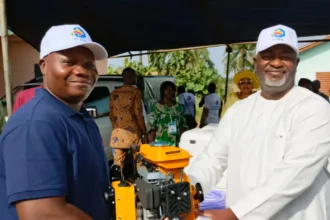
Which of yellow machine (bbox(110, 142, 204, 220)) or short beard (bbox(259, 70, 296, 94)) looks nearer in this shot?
yellow machine (bbox(110, 142, 204, 220))

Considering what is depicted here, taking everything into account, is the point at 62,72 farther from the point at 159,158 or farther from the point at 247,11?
the point at 247,11

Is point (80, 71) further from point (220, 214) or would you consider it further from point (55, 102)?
point (220, 214)

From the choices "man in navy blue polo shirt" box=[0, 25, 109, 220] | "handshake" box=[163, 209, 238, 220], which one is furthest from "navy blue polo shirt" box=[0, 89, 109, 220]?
"handshake" box=[163, 209, 238, 220]

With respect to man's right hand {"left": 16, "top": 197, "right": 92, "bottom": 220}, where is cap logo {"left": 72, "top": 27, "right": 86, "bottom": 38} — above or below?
above

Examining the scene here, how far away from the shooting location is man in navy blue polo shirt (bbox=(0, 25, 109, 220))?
130cm

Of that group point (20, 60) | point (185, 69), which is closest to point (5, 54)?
point (20, 60)

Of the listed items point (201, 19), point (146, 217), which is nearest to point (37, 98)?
point (146, 217)

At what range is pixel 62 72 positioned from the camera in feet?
5.04

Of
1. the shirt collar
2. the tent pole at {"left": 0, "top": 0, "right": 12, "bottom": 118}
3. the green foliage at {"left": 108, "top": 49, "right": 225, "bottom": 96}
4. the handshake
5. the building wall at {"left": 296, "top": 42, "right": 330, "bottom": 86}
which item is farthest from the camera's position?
the building wall at {"left": 296, "top": 42, "right": 330, "bottom": 86}

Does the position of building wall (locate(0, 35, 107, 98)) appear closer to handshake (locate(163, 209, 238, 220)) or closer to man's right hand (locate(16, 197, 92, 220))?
handshake (locate(163, 209, 238, 220))

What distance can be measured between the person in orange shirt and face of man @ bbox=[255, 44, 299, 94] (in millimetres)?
3851

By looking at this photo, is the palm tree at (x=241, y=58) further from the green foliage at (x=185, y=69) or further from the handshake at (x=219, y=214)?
the handshake at (x=219, y=214)

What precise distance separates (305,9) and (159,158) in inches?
206

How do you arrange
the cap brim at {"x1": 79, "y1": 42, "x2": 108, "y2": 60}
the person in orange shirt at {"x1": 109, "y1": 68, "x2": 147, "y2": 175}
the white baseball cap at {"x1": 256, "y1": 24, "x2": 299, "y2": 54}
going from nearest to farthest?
the cap brim at {"x1": 79, "y1": 42, "x2": 108, "y2": 60} < the white baseball cap at {"x1": 256, "y1": 24, "x2": 299, "y2": 54} < the person in orange shirt at {"x1": 109, "y1": 68, "x2": 147, "y2": 175}
